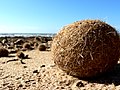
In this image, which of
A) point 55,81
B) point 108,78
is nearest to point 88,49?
point 108,78

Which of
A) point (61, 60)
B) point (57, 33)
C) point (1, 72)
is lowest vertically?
point (1, 72)

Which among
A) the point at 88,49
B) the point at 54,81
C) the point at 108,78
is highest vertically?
the point at 88,49

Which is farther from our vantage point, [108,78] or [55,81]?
[55,81]

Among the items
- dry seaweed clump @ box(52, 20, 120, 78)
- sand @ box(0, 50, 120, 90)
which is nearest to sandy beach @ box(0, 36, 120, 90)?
sand @ box(0, 50, 120, 90)

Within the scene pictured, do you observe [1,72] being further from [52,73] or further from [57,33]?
[57,33]

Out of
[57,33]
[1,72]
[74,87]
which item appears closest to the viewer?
[74,87]

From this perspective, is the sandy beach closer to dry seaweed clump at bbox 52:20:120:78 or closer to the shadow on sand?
the shadow on sand

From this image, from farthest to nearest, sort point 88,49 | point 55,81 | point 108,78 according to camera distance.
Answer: point 55,81 → point 108,78 → point 88,49

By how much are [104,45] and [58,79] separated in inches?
85.6

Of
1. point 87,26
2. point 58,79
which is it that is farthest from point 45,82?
point 87,26

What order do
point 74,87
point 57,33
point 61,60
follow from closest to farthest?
point 74,87, point 61,60, point 57,33

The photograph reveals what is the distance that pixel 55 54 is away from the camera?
10.7 metres

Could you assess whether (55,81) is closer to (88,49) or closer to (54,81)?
(54,81)

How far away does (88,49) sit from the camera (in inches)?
384
